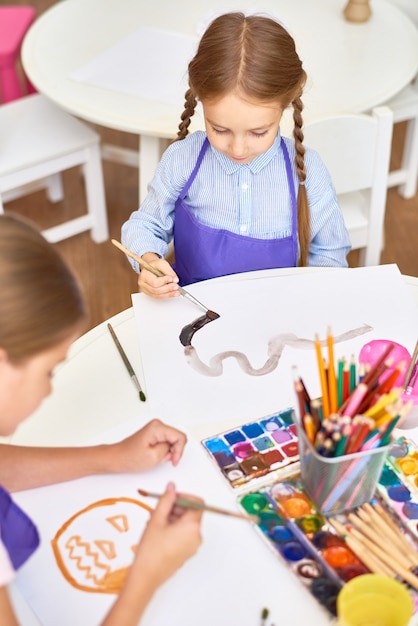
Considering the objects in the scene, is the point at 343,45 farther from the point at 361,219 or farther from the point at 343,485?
the point at 343,485

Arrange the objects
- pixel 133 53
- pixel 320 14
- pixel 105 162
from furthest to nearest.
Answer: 1. pixel 105 162
2. pixel 320 14
3. pixel 133 53

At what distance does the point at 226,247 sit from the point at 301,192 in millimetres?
161

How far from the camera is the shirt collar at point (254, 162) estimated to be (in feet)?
4.15

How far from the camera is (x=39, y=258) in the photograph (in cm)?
68

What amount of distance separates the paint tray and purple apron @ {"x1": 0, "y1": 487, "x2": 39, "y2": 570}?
1.00 ft

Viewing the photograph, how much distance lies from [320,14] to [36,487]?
1.79 m

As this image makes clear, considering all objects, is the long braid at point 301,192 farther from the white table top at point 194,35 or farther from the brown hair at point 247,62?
the white table top at point 194,35

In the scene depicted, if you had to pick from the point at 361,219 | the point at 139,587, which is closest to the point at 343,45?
the point at 361,219

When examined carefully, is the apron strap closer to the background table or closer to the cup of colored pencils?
the background table

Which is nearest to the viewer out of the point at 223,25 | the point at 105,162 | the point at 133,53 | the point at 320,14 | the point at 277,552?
the point at 277,552

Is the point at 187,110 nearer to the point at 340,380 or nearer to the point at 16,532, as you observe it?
the point at 340,380

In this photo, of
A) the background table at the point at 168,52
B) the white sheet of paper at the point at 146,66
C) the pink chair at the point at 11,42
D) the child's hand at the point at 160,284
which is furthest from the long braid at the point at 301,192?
the pink chair at the point at 11,42

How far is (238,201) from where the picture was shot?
1.30 m

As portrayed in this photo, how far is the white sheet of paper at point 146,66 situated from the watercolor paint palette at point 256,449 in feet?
3.61
